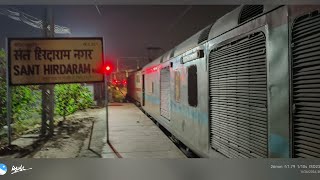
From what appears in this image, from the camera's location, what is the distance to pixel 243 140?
301cm

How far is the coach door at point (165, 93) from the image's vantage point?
21.1ft

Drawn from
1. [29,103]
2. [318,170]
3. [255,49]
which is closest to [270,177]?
[318,170]

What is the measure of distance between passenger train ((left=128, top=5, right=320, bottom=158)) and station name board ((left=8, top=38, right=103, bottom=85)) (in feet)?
4.29

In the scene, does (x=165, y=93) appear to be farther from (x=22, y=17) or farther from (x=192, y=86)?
(x=22, y=17)

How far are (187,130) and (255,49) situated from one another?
7.36 ft

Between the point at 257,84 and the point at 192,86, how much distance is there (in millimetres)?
1759

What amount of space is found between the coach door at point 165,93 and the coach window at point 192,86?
5.49 ft

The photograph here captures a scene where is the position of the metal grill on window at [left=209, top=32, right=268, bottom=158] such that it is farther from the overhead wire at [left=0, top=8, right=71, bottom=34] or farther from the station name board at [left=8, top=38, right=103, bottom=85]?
the overhead wire at [left=0, top=8, right=71, bottom=34]

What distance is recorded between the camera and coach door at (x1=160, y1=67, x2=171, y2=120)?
642cm

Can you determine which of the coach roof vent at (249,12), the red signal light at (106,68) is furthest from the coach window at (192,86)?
the coach roof vent at (249,12)

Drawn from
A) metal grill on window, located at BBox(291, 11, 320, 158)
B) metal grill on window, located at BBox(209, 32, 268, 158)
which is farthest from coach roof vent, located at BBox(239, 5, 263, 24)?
metal grill on window, located at BBox(291, 11, 320, 158)

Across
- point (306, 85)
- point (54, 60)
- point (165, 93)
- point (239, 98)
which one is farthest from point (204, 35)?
point (165, 93)

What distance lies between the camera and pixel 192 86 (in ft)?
14.7
